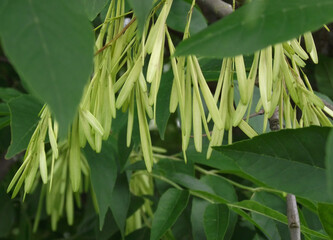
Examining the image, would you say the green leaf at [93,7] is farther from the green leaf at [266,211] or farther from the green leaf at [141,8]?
the green leaf at [266,211]

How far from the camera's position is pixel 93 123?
0.49 metres

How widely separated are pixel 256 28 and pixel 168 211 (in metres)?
0.46

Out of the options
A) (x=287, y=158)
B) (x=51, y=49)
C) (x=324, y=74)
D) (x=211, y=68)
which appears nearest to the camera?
(x=51, y=49)

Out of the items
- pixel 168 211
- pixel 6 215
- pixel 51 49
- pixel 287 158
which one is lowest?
pixel 6 215

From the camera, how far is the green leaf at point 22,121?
2.31 feet

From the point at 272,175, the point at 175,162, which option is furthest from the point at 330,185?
the point at 175,162

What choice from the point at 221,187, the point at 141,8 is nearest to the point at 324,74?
the point at 221,187

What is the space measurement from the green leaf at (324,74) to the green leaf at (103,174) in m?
0.64

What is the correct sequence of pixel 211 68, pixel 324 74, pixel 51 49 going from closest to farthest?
pixel 51 49
pixel 211 68
pixel 324 74

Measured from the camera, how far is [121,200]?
0.89 m

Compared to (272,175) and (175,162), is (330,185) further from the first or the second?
(175,162)

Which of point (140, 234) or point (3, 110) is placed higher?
point (3, 110)

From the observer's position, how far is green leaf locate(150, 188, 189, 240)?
746mm

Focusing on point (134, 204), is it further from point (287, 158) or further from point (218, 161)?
point (287, 158)
